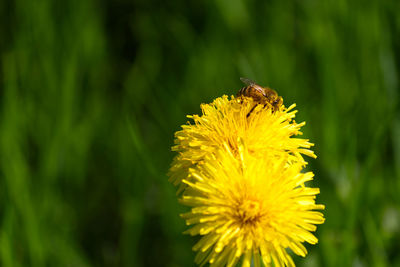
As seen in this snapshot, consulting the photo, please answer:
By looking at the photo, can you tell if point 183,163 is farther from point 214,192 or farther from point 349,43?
point 349,43

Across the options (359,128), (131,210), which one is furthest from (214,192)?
(359,128)

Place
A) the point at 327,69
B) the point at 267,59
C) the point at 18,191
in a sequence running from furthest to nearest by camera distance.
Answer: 1. the point at 267,59
2. the point at 327,69
3. the point at 18,191

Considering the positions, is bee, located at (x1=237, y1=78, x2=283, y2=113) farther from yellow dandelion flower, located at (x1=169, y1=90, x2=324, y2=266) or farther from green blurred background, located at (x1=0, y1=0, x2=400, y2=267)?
green blurred background, located at (x1=0, y1=0, x2=400, y2=267)

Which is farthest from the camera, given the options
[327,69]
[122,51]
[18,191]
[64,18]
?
[122,51]

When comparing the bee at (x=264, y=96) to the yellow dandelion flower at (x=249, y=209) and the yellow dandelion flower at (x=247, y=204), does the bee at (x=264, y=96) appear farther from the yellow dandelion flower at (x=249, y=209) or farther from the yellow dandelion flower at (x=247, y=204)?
the yellow dandelion flower at (x=249, y=209)

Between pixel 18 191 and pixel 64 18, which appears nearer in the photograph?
pixel 18 191

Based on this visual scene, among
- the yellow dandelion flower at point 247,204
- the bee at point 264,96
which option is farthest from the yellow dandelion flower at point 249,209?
the bee at point 264,96
